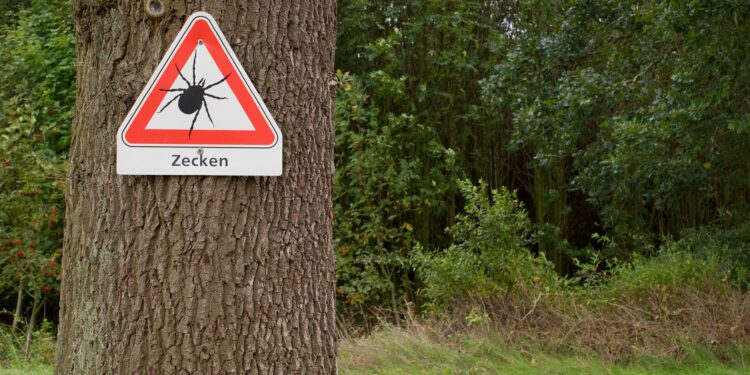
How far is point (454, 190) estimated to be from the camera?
50.4ft

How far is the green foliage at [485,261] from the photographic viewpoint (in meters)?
9.18

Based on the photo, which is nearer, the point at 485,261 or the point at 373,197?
the point at 485,261

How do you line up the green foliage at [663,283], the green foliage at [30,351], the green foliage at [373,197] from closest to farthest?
the green foliage at [663,283] → the green foliage at [30,351] → the green foliage at [373,197]

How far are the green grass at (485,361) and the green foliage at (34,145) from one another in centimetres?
534

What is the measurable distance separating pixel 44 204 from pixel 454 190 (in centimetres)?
676

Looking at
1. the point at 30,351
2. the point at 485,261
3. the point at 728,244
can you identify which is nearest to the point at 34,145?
the point at 30,351

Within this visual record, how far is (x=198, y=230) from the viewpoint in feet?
8.74

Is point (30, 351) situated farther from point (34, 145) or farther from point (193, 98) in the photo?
point (193, 98)

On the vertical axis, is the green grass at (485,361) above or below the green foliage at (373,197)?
below

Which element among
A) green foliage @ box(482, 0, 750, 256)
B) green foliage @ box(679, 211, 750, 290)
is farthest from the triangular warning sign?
green foliage @ box(679, 211, 750, 290)

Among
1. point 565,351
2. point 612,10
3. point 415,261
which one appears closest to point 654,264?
point 565,351

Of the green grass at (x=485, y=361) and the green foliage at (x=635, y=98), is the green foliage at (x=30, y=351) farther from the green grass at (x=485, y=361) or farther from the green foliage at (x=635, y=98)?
the green foliage at (x=635, y=98)

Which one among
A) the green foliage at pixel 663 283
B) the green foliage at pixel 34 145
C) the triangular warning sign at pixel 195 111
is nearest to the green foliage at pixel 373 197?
the green foliage at pixel 34 145

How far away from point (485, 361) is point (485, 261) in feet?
7.07
